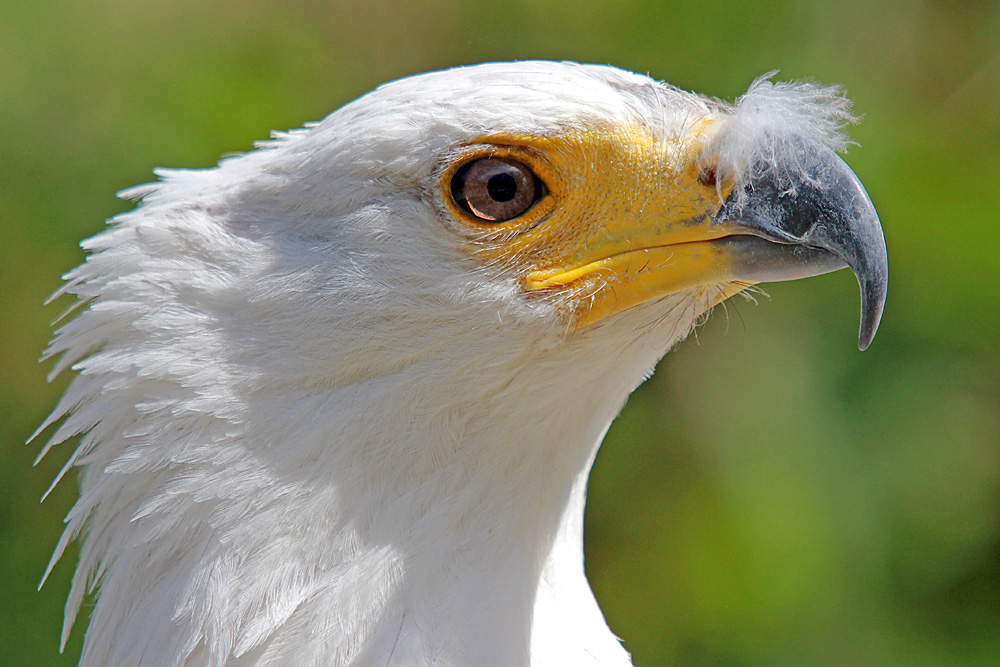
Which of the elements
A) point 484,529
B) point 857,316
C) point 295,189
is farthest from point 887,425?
point 295,189

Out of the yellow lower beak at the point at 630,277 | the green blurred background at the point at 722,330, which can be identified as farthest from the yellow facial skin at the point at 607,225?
the green blurred background at the point at 722,330

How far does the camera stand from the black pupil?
8.00 ft

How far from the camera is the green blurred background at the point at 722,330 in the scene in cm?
452

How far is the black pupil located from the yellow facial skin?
0.18 feet

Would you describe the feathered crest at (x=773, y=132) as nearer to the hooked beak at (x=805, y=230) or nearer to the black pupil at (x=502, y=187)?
the hooked beak at (x=805, y=230)

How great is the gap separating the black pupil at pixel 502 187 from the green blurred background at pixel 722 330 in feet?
8.36

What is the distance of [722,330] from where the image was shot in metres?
5.06

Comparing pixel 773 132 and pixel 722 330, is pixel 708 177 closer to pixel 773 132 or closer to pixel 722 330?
pixel 773 132

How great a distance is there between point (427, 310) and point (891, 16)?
3.99 meters

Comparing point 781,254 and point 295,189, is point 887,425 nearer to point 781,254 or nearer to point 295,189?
point 781,254

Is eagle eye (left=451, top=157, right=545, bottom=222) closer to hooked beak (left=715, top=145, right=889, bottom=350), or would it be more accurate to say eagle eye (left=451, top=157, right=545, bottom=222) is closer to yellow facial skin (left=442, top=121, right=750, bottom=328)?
yellow facial skin (left=442, top=121, right=750, bottom=328)

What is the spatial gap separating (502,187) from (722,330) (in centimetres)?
287

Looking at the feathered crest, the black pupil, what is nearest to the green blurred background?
Answer: the feathered crest

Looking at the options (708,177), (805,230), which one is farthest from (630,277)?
(805,230)
